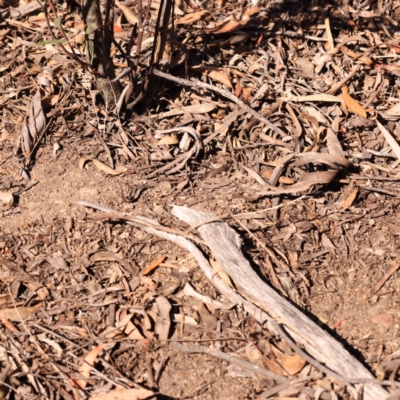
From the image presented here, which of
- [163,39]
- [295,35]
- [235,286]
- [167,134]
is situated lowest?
[235,286]

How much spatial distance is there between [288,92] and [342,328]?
1.47 m

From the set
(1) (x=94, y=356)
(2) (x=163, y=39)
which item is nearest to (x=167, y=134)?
(2) (x=163, y=39)

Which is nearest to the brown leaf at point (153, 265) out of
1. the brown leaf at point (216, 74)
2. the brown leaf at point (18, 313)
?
the brown leaf at point (18, 313)

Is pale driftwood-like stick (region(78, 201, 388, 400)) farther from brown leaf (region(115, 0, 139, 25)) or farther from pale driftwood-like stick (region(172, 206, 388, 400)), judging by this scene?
brown leaf (region(115, 0, 139, 25))

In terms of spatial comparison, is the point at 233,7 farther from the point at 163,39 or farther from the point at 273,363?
the point at 273,363

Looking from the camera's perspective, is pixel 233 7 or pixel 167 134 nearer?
pixel 167 134

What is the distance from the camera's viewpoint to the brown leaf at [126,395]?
240 centimetres

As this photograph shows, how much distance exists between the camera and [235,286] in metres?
2.75

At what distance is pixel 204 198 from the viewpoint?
316cm

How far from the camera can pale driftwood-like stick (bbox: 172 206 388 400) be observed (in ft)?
8.08

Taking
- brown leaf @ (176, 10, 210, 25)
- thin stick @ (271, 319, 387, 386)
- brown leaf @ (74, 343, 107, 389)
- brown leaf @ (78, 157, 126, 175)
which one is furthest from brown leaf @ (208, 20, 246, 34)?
brown leaf @ (74, 343, 107, 389)

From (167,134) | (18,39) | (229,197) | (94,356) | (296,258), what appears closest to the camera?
(94,356)

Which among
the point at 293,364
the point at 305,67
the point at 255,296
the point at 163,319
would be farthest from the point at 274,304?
the point at 305,67

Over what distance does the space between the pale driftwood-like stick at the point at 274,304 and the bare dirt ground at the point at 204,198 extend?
63 mm
